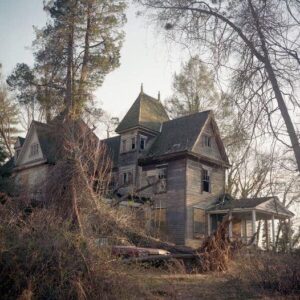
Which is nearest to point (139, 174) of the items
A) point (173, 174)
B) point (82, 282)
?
point (173, 174)

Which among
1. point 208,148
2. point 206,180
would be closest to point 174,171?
point 206,180

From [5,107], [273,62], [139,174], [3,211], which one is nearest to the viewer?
[3,211]

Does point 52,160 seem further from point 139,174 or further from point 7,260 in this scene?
point 7,260

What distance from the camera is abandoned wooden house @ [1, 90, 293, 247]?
2698cm

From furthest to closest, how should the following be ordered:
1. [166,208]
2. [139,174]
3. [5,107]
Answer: [5,107] < [139,174] < [166,208]

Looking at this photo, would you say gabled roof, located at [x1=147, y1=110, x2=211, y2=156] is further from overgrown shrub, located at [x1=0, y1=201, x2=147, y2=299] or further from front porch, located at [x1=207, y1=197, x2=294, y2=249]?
overgrown shrub, located at [x1=0, y1=201, x2=147, y2=299]

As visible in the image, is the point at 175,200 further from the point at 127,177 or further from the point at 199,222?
the point at 127,177

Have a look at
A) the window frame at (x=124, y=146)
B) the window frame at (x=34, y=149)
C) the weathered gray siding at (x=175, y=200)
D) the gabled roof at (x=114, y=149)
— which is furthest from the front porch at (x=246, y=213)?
the window frame at (x=34, y=149)

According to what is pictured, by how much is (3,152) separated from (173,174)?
38.6 ft

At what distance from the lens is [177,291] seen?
10461 millimetres

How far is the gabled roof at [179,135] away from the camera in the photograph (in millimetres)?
28016

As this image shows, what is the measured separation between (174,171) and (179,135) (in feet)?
9.34

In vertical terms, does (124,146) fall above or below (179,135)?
below

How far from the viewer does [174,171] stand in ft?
91.1
